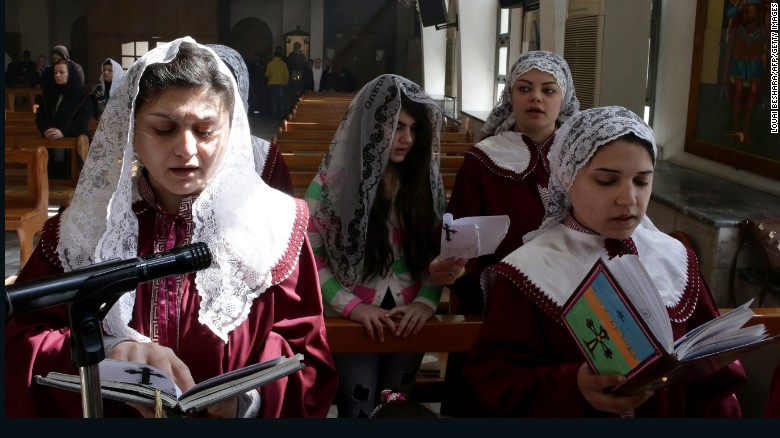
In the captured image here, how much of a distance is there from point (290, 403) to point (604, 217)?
788mm

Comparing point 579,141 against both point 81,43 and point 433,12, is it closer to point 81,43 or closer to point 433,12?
point 433,12

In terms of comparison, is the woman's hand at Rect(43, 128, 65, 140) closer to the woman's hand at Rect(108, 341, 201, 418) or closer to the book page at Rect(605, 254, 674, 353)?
the woman's hand at Rect(108, 341, 201, 418)

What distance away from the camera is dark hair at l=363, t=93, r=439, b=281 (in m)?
2.46

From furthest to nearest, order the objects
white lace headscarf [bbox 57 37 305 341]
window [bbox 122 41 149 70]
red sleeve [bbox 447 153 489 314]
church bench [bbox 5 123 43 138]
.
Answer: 1. window [bbox 122 41 149 70]
2. church bench [bbox 5 123 43 138]
3. red sleeve [bbox 447 153 489 314]
4. white lace headscarf [bbox 57 37 305 341]

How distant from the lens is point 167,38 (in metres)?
18.4

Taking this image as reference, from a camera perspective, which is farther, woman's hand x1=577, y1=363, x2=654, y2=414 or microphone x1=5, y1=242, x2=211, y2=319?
woman's hand x1=577, y1=363, x2=654, y2=414

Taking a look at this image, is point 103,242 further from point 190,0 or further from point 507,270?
point 190,0

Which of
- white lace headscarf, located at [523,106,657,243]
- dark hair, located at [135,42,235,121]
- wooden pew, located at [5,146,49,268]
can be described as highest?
dark hair, located at [135,42,235,121]

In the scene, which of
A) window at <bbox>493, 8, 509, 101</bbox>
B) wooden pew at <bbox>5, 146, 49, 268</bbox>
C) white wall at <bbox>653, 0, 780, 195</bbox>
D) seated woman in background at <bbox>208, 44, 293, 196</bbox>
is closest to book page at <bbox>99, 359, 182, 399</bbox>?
seated woman in background at <bbox>208, 44, 293, 196</bbox>

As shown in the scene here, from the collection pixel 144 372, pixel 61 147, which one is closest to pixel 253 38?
pixel 61 147

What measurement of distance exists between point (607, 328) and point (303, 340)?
0.64 meters

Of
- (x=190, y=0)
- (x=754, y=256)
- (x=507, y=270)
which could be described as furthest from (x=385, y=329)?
(x=190, y=0)

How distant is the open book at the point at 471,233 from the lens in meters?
1.98

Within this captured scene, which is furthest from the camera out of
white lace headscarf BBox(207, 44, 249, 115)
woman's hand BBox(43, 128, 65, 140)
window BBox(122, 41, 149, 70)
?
window BBox(122, 41, 149, 70)
